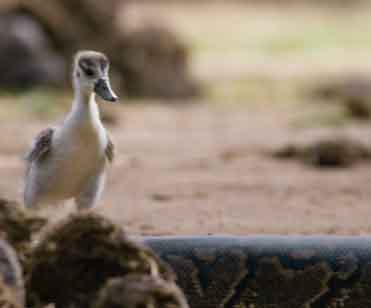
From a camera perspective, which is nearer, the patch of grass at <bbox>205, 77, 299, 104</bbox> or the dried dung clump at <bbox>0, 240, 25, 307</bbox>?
the dried dung clump at <bbox>0, 240, 25, 307</bbox>

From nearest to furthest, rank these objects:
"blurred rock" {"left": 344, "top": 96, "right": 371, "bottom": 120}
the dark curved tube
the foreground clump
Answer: the foreground clump
the dark curved tube
"blurred rock" {"left": 344, "top": 96, "right": 371, "bottom": 120}

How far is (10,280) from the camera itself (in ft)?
12.8

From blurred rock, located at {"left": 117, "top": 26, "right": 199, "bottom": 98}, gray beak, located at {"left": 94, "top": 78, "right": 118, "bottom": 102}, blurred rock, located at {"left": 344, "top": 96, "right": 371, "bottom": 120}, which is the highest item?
gray beak, located at {"left": 94, "top": 78, "right": 118, "bottom": 102}

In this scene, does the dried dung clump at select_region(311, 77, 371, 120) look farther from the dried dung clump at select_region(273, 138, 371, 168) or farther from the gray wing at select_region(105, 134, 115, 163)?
the gray wing at select_region(105, 134, 115, 163)

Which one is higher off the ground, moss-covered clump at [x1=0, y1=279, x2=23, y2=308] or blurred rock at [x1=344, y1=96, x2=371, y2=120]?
moss-covered clump at [x1=0, y1=279, x2=23, y2=308]

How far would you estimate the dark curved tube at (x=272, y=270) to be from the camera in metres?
5.08

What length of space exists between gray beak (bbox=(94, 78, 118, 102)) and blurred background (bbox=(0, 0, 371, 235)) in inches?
Answer: 30.3

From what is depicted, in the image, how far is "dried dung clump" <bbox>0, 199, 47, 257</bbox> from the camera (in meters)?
4.44

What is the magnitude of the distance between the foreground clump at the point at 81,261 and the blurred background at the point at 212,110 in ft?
7.09

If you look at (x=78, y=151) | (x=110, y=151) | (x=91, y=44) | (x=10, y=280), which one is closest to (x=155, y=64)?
(x=91, y=44)

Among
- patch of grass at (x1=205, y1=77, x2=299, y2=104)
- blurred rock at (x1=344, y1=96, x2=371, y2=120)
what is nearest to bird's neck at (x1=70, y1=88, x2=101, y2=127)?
blurred rock at (x1=344, y1=96, x2=371, y2=120)

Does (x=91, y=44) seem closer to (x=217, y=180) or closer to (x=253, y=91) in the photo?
(x=253, y=91)

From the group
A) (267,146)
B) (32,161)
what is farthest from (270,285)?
(267,146)

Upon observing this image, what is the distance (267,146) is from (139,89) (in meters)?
5.56
